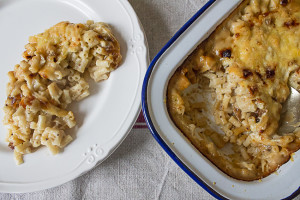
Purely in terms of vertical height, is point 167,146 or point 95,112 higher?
point 167,146

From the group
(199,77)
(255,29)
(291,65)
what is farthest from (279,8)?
(199,77)

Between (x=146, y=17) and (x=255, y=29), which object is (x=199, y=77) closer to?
(x=255, y=29)

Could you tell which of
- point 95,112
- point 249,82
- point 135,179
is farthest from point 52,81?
point 249,82

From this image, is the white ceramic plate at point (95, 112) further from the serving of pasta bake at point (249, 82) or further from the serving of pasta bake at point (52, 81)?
the serving of pasta bake at point (249, 82)

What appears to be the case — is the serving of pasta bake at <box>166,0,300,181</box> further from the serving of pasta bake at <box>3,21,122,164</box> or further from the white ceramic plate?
the serving of pasta bake at <box>3,21,122,164</box>

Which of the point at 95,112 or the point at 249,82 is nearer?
the point at 249,82

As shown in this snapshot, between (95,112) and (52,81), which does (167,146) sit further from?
(52,81)

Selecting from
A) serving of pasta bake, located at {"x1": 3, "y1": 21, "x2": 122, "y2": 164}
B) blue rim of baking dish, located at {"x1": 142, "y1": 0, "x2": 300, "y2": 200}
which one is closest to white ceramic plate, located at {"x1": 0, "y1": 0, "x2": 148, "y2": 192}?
serving of pasta bake, located at {"x1": 3, "y1": 21, "x2": 122, "y2": 164}
